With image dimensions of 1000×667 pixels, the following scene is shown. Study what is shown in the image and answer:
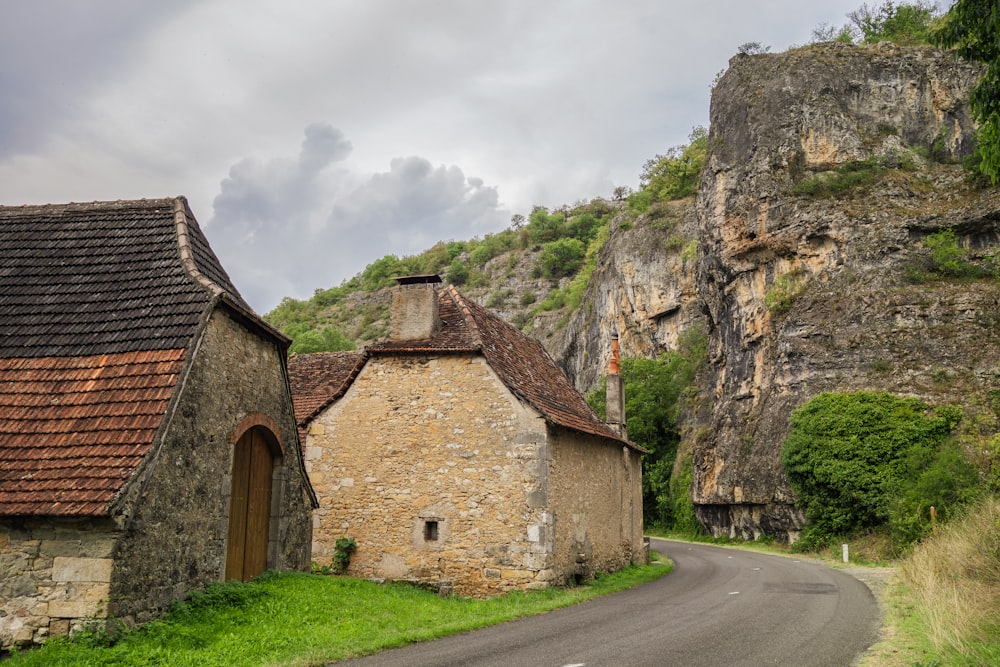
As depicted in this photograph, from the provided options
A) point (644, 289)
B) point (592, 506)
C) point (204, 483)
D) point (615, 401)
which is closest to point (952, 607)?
point (204, 483)

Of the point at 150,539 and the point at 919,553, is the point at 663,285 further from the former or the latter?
the point at 150,539

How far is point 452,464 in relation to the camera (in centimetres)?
1525

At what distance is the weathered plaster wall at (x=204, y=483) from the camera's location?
806 centimetres

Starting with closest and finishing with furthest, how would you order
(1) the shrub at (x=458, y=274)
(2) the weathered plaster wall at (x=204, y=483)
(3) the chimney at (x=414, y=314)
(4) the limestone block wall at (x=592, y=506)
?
(2) the weathered plaster wall at (x=204, y=483)
(4) the limestone block wall at (x=592, y=506)
(3) the chimney at (x=414, y=314)
(1) the shrub at (x=458, y=274)

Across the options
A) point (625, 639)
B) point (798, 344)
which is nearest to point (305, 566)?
point (625, 639)

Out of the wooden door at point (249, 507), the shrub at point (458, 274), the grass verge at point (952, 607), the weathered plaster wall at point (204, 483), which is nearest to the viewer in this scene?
the grass verge at point (952, 607)

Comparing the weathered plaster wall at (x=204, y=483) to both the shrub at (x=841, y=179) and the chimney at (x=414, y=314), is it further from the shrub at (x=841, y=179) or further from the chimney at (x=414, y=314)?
the shrub at (x=841, y=179)

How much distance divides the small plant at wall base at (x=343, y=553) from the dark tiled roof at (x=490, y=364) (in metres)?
3.03

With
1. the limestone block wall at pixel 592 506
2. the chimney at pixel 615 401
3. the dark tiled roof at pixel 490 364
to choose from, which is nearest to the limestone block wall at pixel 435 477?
the dark tiled roof at pixel 490 364

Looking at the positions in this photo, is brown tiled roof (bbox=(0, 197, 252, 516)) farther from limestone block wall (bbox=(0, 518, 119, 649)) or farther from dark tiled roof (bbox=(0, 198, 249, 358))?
limestone block wall (bbox=(0, 518, 119, 649))

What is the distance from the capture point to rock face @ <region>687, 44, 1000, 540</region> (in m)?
27.2

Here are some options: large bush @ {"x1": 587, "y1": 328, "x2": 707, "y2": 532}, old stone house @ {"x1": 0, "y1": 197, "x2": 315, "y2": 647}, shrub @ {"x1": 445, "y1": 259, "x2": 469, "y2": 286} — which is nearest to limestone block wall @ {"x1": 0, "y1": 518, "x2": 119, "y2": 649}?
old stone house @ {"x1": 0, "y1": 197, "x2": 315, "y2": 647}

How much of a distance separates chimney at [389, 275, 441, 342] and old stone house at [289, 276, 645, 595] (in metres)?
0.03

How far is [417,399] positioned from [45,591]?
894 cm
